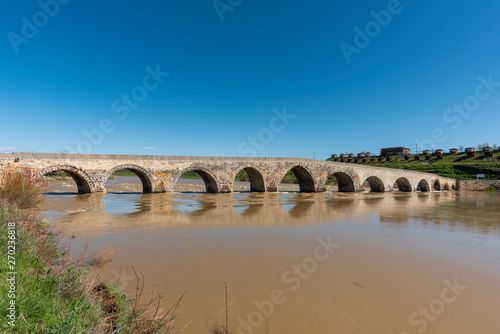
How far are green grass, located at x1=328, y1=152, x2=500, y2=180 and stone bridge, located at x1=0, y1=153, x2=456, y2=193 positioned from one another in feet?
96.2

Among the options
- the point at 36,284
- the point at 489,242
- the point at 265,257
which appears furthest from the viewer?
the point at 489,242

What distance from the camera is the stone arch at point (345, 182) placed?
98.1 feet

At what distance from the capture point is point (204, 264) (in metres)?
5.36

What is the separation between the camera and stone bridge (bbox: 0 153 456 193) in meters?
17.0

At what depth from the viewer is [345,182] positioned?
30938 mm

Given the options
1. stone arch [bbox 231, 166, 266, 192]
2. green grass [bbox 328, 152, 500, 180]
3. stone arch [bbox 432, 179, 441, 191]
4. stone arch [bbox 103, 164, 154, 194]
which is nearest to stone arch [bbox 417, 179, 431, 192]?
stone arch [bbox 432, 179, 441, 191]

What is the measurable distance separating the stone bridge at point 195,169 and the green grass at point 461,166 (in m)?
29.3

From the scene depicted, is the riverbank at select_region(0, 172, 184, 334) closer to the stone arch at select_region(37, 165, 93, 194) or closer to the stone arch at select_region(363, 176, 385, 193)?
the stone arch at select_region(37, 165, 93, 194)

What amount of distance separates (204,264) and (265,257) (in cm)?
147

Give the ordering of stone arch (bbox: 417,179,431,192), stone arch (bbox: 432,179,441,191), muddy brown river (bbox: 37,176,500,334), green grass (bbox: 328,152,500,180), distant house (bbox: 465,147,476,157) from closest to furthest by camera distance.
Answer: muddy brown river (bbox: 37,176,500,334), stone arch (bbox: 417,179,431,192), stone arch (bbox: 432,179,441,191), green grass (bbox: 328,152,500,180), distant house (bbox: 465,147,476,157)

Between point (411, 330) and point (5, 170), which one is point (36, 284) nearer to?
point (411, 330)

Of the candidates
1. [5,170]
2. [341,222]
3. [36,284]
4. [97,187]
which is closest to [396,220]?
[341,222]

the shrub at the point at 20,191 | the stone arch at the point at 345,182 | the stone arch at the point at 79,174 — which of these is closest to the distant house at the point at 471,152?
the stone arch at the point at 345,182

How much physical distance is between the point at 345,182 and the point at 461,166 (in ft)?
132
